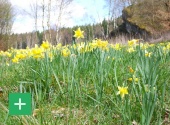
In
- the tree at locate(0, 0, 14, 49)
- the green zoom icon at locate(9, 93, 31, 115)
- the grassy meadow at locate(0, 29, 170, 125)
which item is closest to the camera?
the green zoom icon at locate(9, 93, 31, 115)

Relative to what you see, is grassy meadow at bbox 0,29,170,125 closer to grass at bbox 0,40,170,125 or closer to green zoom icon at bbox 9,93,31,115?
grass at bbox 0,40,170,125

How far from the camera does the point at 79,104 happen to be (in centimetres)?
159

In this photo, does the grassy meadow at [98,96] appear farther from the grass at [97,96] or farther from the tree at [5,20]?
the tree at [5,20]

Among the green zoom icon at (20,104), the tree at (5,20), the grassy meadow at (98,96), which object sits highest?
the tree at (5,20)

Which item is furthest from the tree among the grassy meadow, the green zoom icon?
the green zoom icon

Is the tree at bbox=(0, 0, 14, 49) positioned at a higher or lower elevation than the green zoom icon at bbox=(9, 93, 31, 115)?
higher

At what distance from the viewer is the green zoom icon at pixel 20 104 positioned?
2.78ft

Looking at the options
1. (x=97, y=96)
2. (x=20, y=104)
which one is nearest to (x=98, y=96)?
(x=97, y=96)

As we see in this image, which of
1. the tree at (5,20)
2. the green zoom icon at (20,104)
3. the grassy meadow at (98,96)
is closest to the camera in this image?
the green zoom icon at (20,104)

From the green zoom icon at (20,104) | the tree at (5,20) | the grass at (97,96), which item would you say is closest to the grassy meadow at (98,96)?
the grass at (97,96)

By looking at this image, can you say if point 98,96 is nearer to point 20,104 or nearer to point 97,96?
point 97,96

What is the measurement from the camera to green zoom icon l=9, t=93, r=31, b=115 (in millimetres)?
849

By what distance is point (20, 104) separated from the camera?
0.86 metres

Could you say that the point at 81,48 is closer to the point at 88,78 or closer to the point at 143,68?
the point at 88,78
